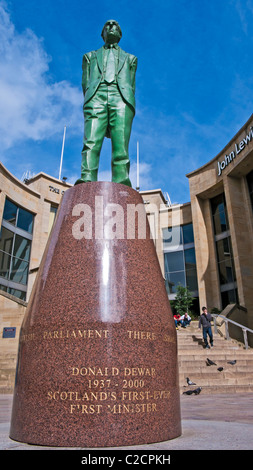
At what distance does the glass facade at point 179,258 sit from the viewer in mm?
27281

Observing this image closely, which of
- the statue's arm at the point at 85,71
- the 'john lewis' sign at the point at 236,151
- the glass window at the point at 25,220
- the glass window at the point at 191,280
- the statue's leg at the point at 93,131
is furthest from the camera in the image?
the glass window at the point at 191,280

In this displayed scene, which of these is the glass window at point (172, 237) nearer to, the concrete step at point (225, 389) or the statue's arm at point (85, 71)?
the concrete step at point (225, 389)

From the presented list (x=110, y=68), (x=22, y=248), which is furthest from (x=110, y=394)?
(x=22, y=248)

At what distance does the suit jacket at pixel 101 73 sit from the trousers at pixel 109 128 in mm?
102

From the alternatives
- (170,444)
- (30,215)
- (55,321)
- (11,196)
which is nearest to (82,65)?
(55,321)

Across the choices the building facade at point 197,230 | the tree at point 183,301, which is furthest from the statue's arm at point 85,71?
the tree at point 183,301

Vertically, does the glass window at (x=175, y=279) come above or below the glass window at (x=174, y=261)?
below

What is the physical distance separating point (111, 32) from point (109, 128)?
202 centimetres

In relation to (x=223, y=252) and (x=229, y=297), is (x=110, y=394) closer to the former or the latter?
(x=229, y=297)

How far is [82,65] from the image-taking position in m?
6.68

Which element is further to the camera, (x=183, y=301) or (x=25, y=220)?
(x=25, y=220)

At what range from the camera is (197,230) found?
26.1 metres
